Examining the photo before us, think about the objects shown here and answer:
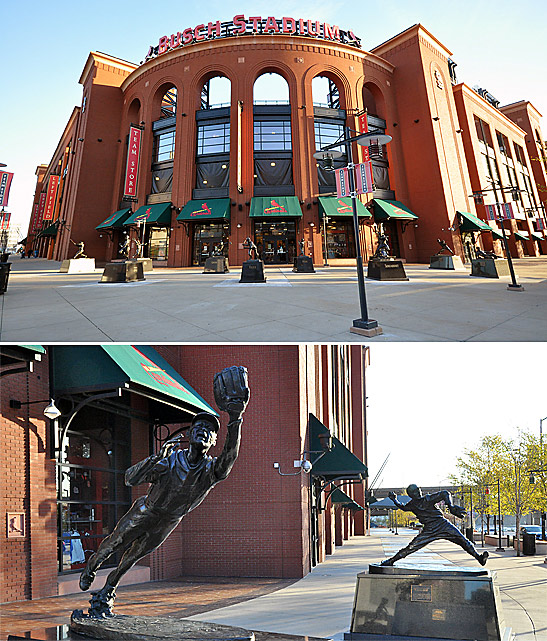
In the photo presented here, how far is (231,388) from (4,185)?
15701 millimetres

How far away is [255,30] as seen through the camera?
35781 mm

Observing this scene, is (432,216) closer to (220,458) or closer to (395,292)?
(395,292)

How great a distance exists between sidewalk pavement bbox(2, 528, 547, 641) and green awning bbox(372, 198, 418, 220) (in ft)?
83.4

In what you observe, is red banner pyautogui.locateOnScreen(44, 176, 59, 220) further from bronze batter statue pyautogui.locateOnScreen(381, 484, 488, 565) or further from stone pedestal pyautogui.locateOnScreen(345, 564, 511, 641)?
stone pedestal pyautogui.locateOnScreen(345, 564, 511, 641)

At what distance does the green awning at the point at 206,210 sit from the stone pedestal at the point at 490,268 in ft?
54.8

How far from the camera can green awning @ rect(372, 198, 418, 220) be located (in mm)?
34500

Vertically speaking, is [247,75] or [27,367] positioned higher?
[247,75]

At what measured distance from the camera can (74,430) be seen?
10297 mm

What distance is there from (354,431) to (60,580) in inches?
1257

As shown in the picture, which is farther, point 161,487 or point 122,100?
point 122,100

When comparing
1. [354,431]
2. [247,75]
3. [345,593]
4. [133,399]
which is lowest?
[345,593]

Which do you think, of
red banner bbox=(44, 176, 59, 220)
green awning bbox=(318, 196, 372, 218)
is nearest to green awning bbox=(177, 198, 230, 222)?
green awning bbox=(318, 196, 372, 218)

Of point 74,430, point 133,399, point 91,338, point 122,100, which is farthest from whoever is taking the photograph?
point 122,100

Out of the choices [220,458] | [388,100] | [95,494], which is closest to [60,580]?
[95,494]
